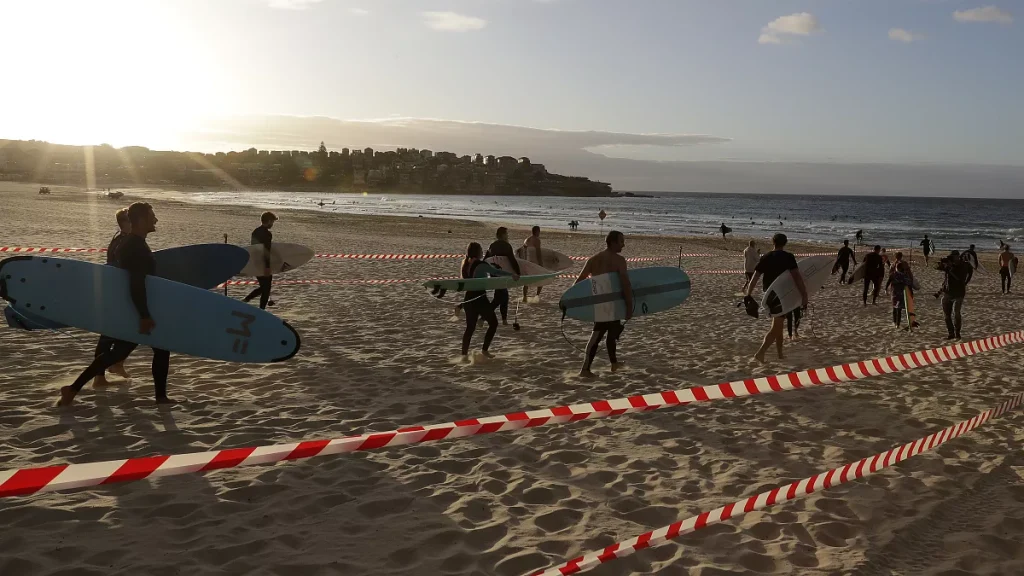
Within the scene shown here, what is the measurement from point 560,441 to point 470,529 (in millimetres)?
1692

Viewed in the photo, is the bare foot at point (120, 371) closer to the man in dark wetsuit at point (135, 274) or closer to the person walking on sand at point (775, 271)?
the man in dark wetsuit at point (135, 274)

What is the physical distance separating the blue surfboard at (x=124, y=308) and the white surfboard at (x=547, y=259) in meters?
6.88

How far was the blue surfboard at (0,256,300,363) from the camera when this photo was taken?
5863 millimetres

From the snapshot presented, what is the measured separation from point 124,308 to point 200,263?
2049 millimetres

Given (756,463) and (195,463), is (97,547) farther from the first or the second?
(756,463)

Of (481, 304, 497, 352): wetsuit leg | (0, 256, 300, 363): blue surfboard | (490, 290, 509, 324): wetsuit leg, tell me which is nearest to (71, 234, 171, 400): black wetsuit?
(0, 256, 300, 363): blue surfboard

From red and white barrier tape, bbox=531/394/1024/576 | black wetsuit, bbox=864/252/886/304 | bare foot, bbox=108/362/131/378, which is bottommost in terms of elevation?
red and white barrier tape, bbox=531/394/1024/576

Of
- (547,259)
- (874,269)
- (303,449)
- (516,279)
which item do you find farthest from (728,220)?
(303,449)

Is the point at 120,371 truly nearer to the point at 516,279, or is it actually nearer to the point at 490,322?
the point at 490,322

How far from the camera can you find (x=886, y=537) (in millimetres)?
4141

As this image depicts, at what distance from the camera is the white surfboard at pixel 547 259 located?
501 inches

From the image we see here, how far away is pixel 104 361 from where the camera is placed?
227 inches

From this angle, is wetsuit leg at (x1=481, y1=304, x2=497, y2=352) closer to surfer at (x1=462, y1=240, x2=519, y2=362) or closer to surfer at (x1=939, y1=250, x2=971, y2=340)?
surfer at (x1=462, y1=240, x2=519, y2=362)

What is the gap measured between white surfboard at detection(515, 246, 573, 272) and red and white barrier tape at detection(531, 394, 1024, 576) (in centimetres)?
769
